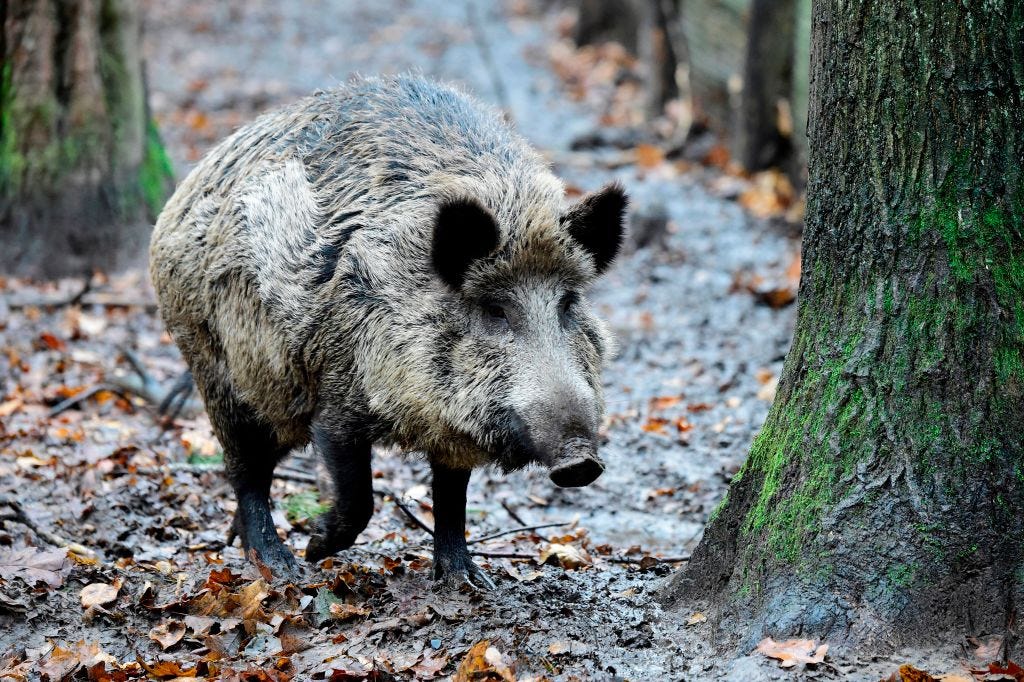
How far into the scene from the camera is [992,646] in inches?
149

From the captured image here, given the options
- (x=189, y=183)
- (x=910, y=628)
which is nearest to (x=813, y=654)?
(x=910, y=628)

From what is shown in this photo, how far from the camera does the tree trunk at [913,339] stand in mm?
3826

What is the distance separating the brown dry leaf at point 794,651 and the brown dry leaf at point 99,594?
2.68m

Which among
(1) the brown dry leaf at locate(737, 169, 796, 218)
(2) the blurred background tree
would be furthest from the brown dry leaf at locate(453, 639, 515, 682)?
(1) the brown dry leaf at locate(737, 169, 796, 218)

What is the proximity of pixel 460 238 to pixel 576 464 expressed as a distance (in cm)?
115

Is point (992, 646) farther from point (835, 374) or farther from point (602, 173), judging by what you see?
point (602, 173)

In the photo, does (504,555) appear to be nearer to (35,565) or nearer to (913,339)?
(35,565)

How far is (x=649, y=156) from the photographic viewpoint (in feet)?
48.8

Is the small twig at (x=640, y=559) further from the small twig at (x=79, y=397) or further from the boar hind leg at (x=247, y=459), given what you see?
the small twig at (x=79, y=397)

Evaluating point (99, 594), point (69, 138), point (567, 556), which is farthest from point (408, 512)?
point (69, 138)

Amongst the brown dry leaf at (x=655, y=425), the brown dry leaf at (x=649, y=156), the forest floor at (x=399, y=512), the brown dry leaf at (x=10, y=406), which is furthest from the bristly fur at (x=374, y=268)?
the brown dry leaf at (x=649, y=156)

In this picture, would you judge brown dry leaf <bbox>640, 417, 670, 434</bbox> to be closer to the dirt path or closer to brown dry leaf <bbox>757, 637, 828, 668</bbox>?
the dirt path

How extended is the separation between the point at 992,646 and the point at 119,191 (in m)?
8.93

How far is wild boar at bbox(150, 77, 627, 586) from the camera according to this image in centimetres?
466
